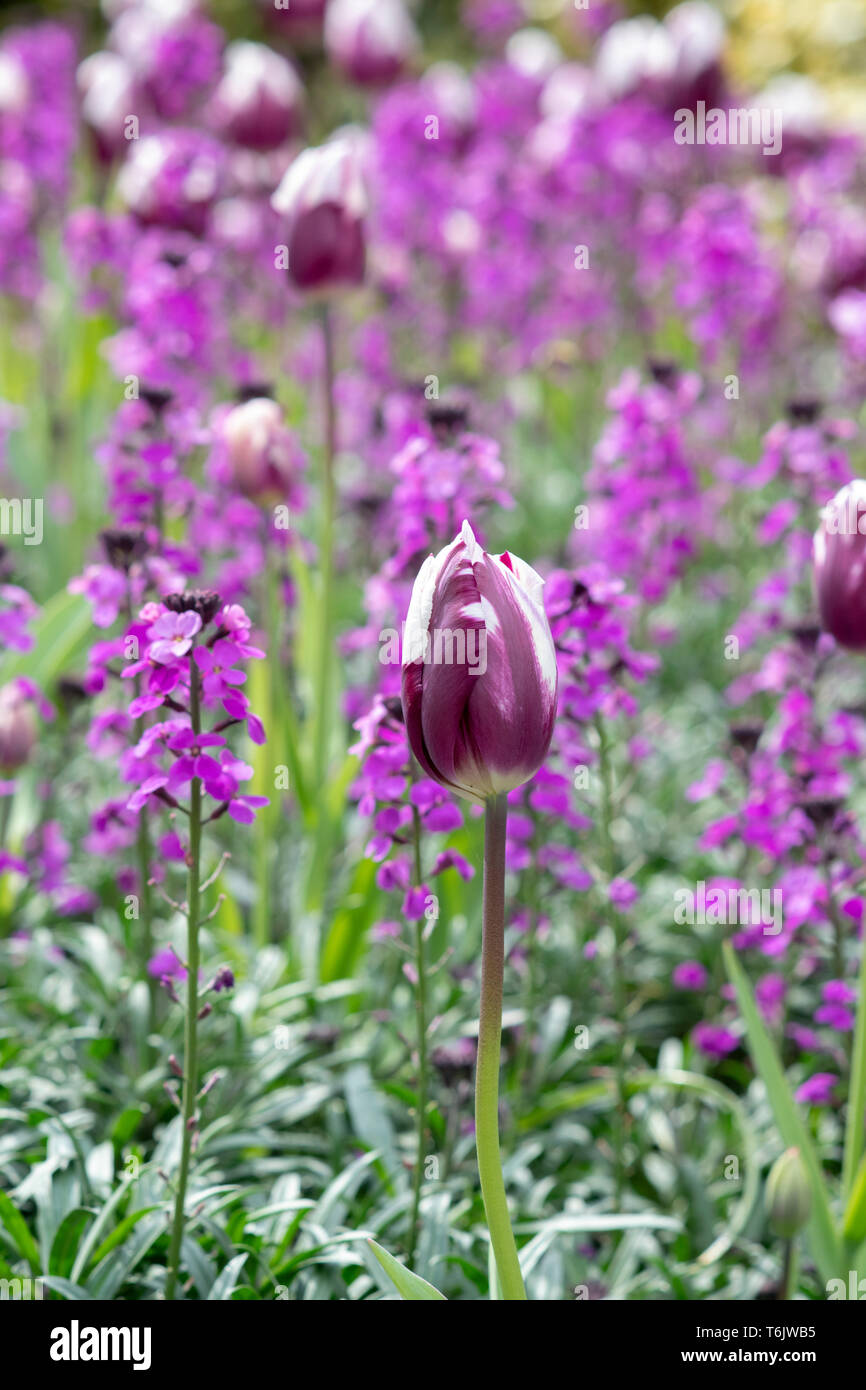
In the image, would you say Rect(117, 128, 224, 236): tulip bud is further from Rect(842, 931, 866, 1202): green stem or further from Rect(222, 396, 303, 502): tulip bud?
Rect(842, 931, 866, 1202): green stem

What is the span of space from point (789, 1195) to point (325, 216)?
6.98 ft

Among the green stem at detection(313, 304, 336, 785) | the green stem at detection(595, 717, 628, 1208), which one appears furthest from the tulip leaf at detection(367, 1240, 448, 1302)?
the green stem at detection(313, 304, 336, 785)

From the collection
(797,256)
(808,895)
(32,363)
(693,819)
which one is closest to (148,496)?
(808,895)

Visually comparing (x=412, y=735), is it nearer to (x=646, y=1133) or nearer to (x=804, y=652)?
(x=804, y=652)

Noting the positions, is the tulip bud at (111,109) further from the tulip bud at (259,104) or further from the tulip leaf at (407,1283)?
the tulip leaf at (407,1283)

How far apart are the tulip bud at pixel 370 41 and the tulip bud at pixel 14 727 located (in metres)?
3.44

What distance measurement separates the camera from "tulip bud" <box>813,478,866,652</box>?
196 cm

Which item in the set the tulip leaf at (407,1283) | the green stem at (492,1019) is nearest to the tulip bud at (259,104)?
the green stem at (492,1019)

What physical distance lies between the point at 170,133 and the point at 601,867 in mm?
3315

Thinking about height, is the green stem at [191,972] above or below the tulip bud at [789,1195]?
above

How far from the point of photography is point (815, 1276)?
242 centimetres

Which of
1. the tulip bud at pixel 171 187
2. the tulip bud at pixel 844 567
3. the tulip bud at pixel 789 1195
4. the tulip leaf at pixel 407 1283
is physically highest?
the tulip bud at pixel 171 187

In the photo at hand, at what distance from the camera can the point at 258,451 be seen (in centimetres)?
285

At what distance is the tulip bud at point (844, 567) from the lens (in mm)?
1962
